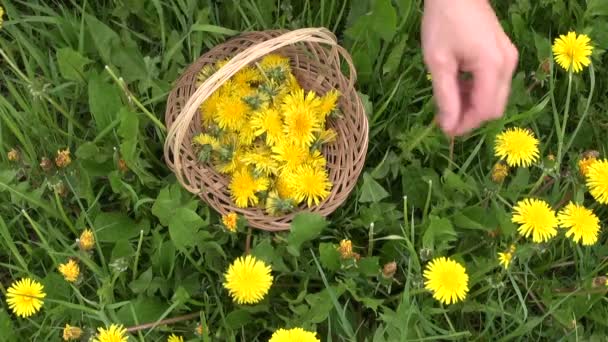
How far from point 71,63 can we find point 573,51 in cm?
99

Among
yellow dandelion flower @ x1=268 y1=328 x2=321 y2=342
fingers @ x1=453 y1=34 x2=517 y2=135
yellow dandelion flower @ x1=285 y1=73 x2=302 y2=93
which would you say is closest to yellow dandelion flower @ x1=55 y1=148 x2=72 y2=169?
yellow dandelion flower @ x1=285 y1=73 x2=302 y2=93

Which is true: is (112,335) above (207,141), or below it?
below

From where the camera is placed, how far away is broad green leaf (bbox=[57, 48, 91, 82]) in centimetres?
135

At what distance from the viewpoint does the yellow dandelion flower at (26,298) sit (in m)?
1.21

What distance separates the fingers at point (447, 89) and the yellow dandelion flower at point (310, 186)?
428 mm

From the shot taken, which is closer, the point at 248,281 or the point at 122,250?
the point at 248,281

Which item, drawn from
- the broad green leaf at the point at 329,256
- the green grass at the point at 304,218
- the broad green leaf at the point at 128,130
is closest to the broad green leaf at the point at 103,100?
→ the green grass at the point at 304,218

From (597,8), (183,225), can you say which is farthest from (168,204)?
(597,8)

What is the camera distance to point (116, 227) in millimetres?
1338

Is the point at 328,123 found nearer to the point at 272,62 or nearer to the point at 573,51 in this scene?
the point at 272,62

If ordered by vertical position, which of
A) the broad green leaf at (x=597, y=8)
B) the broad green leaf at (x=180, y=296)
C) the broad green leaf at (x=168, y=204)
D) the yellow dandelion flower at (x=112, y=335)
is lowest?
the yellow dandelion flower at (x=112, y=335)

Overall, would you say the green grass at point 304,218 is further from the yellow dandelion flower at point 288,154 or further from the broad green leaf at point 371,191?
the yellow dandelion flower at point 288,154

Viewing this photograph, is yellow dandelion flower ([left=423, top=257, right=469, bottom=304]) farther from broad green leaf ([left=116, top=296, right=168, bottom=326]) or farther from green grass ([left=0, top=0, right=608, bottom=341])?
broad green leaf ([left=116, top=296, right=168, bottom=326])

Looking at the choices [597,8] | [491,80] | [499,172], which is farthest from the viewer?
[597,8]
